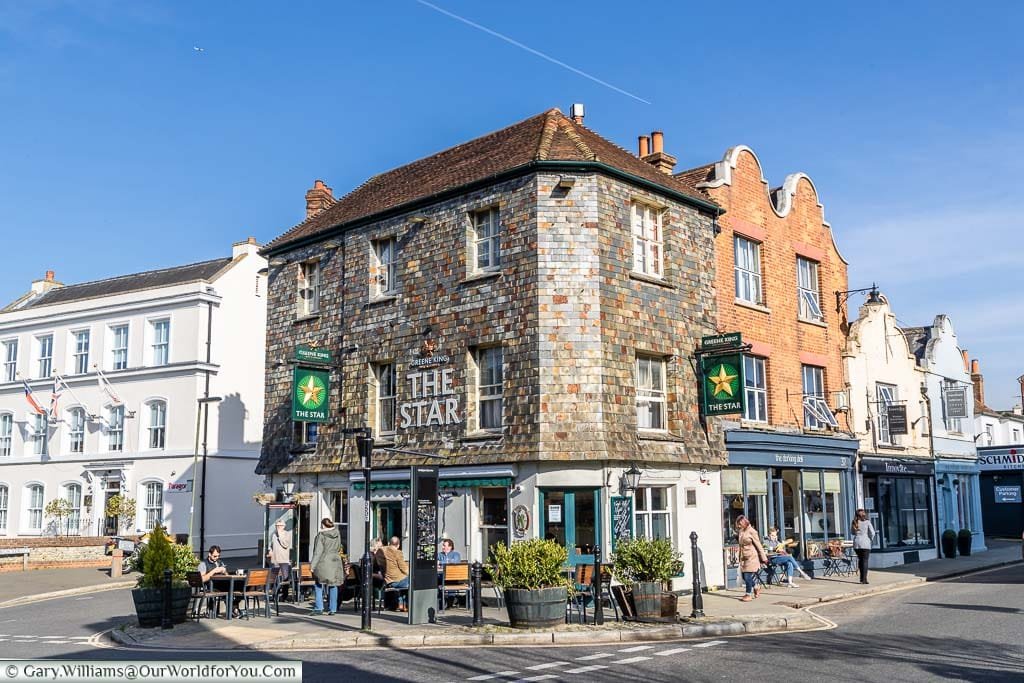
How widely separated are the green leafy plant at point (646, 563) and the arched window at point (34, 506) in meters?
32.3

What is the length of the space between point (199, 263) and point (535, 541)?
103ft

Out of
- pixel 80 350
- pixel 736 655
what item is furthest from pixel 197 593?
pixel 80 350

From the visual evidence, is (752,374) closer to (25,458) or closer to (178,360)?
(178,360)

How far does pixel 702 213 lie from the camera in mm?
22312

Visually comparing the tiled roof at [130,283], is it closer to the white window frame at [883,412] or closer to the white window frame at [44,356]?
the white window frame at [44,356]

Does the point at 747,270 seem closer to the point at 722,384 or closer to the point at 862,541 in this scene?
the point at 722,384

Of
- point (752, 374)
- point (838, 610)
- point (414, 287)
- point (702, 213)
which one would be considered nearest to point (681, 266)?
point (702, 213)

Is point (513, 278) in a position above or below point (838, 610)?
above

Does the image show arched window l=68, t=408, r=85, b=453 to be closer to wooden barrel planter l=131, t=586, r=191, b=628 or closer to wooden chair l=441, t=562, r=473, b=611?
wooden barrel planter l=131, t=586, r=191, b=628

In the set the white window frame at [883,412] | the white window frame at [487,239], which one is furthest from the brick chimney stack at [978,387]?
the white window frame at [487,239]

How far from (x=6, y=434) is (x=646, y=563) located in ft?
119

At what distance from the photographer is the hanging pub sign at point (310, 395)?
22.2 meters

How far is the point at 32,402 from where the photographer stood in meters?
39.3

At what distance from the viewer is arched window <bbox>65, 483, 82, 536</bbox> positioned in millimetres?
37781
